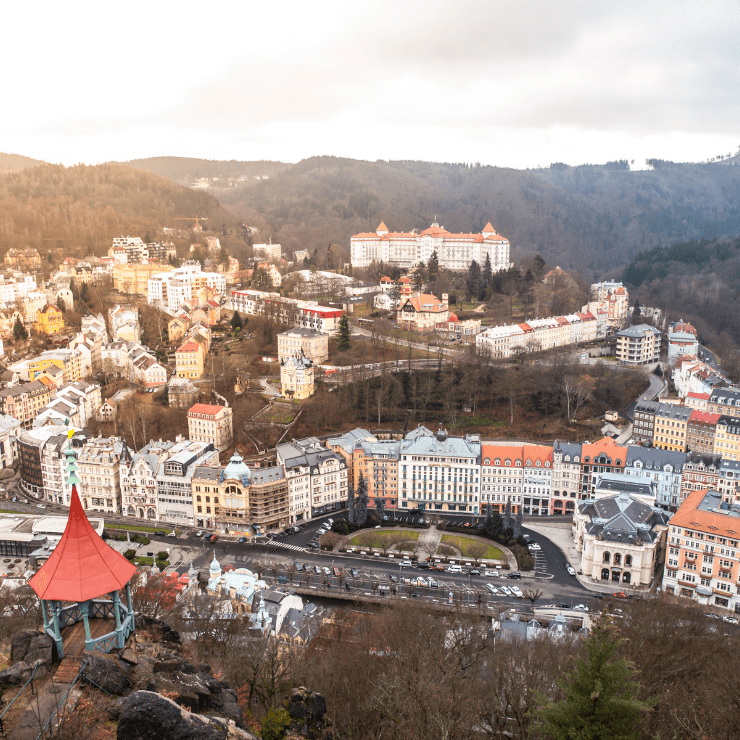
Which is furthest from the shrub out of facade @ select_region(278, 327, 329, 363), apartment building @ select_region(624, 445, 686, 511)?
facade @ select_region(278, 327, 329, 363)

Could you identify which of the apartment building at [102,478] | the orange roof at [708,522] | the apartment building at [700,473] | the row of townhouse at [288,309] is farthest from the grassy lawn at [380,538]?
the row of townhouse at [288,309]

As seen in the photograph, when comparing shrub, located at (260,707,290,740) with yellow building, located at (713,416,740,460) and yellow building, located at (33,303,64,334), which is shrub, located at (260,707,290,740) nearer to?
yellow building, located at (713,416,740,460)

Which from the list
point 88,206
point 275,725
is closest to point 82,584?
point 275,725

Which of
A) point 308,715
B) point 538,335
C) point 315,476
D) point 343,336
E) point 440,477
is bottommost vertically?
point 440,477

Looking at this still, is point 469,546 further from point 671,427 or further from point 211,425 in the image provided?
point 211,425

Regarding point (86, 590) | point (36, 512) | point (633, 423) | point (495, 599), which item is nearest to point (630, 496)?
point (495, 599)

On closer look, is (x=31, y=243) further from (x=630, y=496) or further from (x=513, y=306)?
(x=630, y=496)
